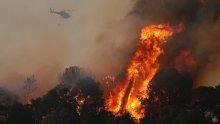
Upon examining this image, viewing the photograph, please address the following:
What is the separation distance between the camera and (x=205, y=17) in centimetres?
9969

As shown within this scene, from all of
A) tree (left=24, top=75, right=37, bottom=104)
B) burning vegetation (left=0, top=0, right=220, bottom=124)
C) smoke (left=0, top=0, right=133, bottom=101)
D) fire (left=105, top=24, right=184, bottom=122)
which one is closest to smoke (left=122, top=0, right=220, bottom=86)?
burning vegetation (left=0, top=0, right=220, bottom=124)

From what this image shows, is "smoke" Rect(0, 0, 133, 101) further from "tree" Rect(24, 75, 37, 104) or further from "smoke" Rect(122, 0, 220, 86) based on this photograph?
"smoke" Rect(122, 0, 220, 86)

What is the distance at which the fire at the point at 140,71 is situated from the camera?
95.4 metres

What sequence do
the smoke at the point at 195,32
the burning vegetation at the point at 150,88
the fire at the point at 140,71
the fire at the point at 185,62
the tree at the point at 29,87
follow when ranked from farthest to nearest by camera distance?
the tree at the point at 29,87 < the smoke at the point at 195,32 < the fire at the point at 185,62 < the fire at the point at 140,71 < the burning vegetation at the point at 150,88

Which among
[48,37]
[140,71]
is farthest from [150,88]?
[48,37]

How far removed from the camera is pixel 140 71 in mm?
98938

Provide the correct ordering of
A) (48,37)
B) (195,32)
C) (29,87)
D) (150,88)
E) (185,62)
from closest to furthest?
(150,88)
(185,62)
(195,32)
(29,87)
(48,37)

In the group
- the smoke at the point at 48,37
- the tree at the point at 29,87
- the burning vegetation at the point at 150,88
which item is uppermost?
the smoke at the point at 48,37

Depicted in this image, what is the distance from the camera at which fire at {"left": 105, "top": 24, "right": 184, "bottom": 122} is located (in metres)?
95.4

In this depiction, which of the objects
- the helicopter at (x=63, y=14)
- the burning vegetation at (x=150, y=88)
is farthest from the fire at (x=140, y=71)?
the helicopter at (x=63, y=14)

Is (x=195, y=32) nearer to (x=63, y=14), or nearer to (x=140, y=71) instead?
(x=140, y=71)

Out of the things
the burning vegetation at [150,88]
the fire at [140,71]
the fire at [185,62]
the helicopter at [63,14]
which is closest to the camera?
the burning vegetation at [150,88]

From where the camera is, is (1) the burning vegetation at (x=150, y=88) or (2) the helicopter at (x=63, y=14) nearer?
(1) the burning vegetation at (x=150, y=88)

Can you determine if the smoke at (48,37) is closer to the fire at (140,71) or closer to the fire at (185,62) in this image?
the fire at (140,71)
